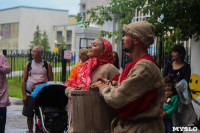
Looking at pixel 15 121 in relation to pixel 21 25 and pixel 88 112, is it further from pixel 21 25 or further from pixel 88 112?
pixel 21 25

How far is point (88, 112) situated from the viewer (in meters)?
2.89

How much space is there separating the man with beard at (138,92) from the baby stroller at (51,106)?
3.56 metres

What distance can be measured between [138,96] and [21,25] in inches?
3725

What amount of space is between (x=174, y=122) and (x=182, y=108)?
323 millimetres

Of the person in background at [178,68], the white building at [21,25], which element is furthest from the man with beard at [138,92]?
the white building at [21,25]

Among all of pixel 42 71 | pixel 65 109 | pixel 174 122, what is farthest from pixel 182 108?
pixel 42 71

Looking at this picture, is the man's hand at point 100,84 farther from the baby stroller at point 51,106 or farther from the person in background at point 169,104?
the baby stroller at point 51,106

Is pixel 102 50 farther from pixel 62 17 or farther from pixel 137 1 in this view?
pixel 62 17

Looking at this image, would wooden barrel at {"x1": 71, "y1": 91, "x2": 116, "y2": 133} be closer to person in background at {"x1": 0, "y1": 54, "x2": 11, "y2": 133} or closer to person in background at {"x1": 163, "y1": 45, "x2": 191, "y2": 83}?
person in background at {"x1": 163, "y1": 45, "x2": 191, "y2": 83}

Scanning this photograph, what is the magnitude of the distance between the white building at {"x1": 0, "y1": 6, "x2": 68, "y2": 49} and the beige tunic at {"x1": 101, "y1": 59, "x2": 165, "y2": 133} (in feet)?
307

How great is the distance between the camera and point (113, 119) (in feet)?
9.72

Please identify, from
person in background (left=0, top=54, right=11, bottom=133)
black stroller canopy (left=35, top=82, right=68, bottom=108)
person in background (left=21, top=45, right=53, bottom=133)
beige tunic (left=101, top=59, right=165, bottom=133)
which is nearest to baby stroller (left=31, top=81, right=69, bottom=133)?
black stroller canopy (left=35, top=82, right=68, bottom=108)

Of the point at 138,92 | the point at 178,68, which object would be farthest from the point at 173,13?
the point at 138,92

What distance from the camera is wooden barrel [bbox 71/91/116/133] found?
2875 millimetres
